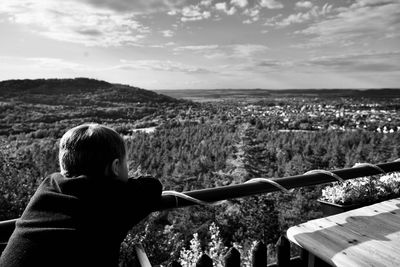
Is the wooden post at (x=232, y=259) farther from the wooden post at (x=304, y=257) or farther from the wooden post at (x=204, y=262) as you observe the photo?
the wooden post at (x=304, y=257)

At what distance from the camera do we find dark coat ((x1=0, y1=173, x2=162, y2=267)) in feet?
3.76

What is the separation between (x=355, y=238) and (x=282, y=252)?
0.33 m

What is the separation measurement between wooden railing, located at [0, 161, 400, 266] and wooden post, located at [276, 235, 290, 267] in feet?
0.06

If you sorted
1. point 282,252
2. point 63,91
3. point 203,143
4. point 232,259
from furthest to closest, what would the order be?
point 203,143 → point 63,91 → point 282,252 → point 232,259

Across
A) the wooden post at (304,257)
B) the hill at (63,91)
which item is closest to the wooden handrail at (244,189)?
the wooden post at (304,257)

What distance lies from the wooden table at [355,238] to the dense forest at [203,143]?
14.9 m

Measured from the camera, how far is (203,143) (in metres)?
86.7

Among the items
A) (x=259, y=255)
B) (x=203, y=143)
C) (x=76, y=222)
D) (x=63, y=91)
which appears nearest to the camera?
(x=76, y=222)

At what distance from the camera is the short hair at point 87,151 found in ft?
4.14

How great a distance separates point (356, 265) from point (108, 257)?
0.88 meters

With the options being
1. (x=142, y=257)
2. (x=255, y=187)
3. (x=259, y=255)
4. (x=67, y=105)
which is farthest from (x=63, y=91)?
(x=142, y=257)

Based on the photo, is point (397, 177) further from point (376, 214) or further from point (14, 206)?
point (14, 206)

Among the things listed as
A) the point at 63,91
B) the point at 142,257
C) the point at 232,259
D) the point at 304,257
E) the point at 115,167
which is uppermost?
the point at 115,167

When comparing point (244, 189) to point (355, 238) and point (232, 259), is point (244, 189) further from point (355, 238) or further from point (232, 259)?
point (355, 238)
